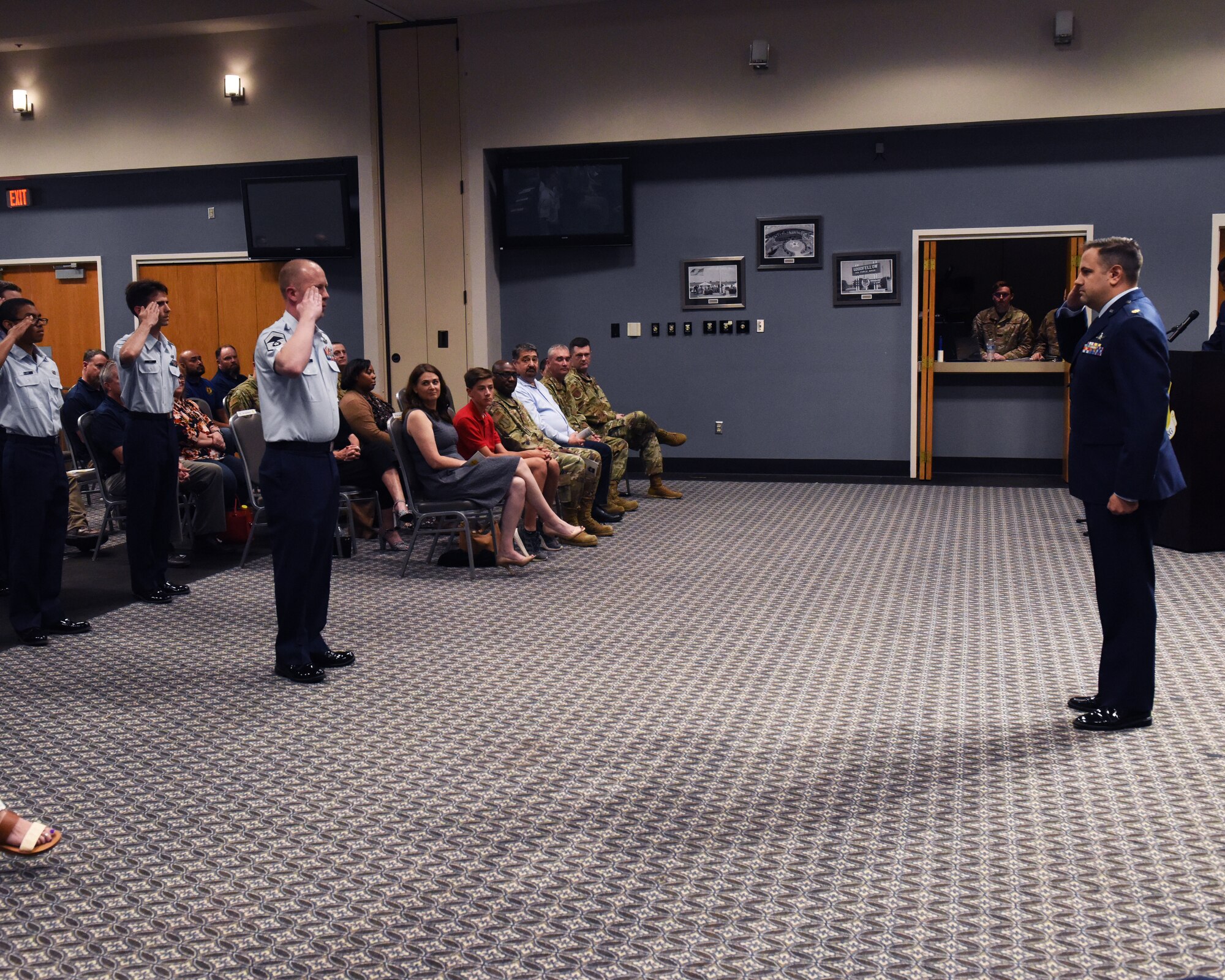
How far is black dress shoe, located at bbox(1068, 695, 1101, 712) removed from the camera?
3.97m

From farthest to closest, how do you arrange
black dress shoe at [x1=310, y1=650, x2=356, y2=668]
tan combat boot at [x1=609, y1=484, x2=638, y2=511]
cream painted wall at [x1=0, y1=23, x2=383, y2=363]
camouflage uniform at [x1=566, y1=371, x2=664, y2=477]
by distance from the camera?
cream painted wall at [x1=0, y1=23, x2=383, y2=363]
tan combat boot at [x1=609, y1=484, x2=638, y2=511]
camouflage uniform at [x1=566, y1=371, x2=664, y2=477]
black dress shoe at [x1=310, y1=650, x2=356, y2=668]

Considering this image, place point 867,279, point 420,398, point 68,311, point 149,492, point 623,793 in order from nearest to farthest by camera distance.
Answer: point 623,793 → point 149,492 → point 420,398 → point 867,279 → point 68,311

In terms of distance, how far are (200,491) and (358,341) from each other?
14.7ft

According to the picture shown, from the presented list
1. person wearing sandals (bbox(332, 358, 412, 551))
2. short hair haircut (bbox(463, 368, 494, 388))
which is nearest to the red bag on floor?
person wearing sandals (bbox(332, 358, 412, 551))

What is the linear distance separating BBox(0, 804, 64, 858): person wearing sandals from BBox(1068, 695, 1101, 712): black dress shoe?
3141 mm

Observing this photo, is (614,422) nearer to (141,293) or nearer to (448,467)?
(448,467)

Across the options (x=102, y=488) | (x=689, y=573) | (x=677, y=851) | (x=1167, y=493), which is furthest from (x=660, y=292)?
(x=677, y=851)

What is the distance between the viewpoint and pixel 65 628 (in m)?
5.27

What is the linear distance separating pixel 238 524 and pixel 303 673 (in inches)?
130

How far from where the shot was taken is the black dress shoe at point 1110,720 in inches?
150

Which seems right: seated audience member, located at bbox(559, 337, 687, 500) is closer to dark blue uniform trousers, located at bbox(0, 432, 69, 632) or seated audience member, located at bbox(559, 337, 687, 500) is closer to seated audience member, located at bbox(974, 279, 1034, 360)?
seated audience member, located at bbox(974, 279, 1034, 360)

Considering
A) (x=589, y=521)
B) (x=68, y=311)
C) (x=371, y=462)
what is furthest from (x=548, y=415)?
(x=68, y=311)

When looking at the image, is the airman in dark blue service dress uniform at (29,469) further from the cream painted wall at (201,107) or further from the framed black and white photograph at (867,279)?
the framed black and white photograph at (867,279)

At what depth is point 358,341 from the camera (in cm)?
1141
